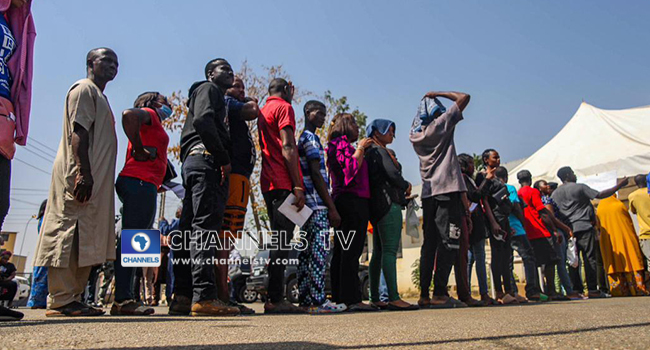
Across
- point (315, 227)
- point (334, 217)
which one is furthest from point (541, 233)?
point (315, 227)

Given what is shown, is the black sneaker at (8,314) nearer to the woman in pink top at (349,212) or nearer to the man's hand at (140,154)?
the man's hand at (140,154)

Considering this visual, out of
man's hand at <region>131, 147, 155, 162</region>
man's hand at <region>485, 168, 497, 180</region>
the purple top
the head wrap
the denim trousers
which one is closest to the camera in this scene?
man's hand at <region>131, 147, 155, 162</region>

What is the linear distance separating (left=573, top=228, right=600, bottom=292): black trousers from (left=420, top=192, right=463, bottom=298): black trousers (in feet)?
12.9

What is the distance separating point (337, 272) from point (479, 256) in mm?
2157

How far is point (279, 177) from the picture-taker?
189 inches

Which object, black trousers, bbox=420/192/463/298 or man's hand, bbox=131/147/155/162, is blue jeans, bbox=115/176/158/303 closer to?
man's hand, bbox=131/147/155/162

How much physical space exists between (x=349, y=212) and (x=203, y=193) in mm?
1648

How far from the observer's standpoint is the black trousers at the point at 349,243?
5027 millimetres

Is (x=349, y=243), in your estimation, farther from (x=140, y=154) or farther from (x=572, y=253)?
(x=572, y=253)

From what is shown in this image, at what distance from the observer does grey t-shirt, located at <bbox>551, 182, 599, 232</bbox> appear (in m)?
8.29

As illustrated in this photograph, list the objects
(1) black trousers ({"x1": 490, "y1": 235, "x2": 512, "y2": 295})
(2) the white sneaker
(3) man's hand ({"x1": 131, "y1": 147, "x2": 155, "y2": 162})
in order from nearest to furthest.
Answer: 1. (3) man's hand ({"x1": 131, "y1": 147, "x2": 155, "y2": 162})
2. (2) the white sneaker
3. (1) black trousers ({"x1": 490, "y1": 235, "x2": 512, "y2": 295})

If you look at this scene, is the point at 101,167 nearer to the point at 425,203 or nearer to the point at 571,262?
the point at 425,203

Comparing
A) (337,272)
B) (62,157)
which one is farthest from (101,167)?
(337,272)

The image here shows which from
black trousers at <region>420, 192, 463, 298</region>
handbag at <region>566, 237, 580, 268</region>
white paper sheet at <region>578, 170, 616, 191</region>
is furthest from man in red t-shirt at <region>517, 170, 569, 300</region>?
black trousers at <region>420, 192, 463, 298</region>
